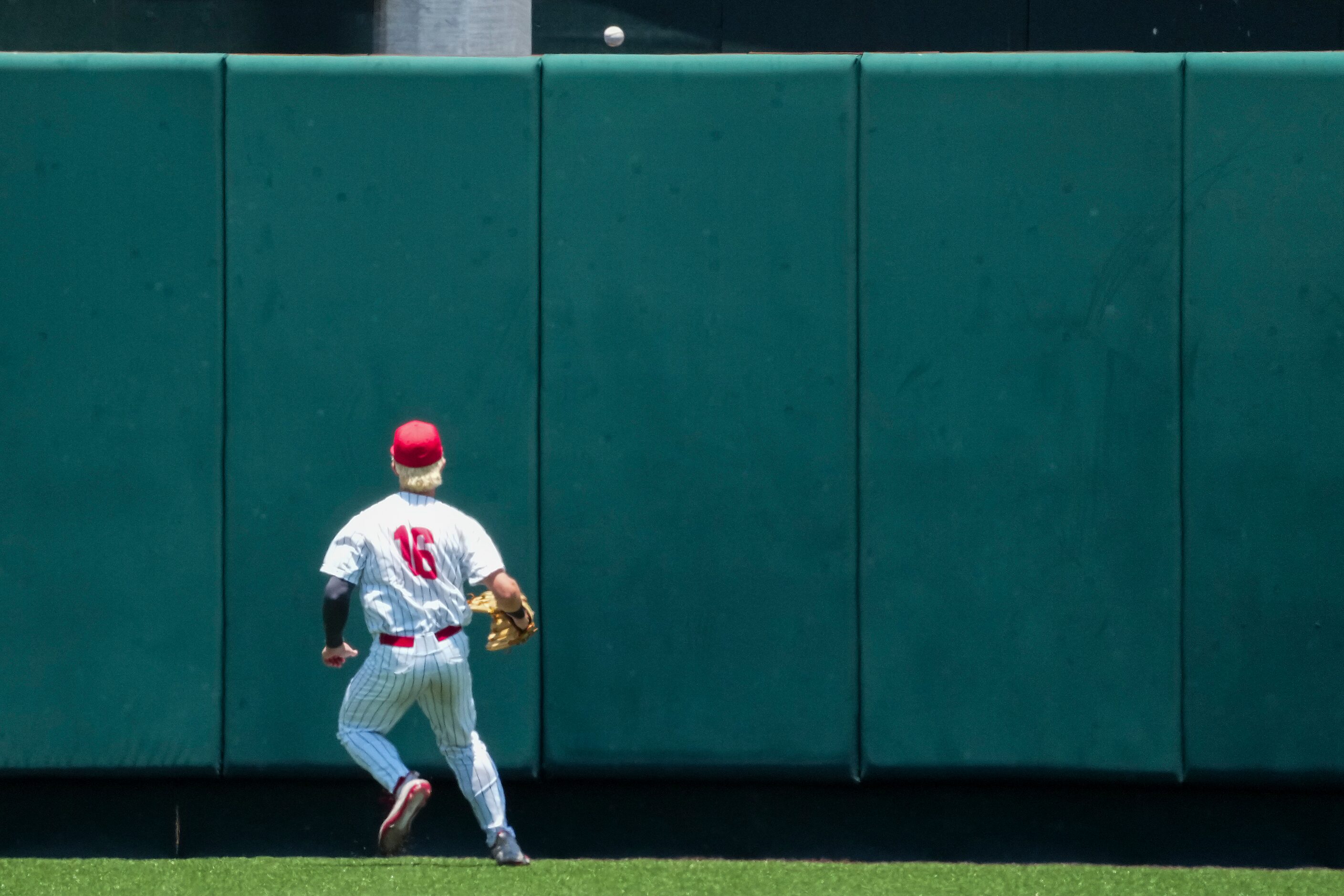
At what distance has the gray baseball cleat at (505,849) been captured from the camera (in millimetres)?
5629

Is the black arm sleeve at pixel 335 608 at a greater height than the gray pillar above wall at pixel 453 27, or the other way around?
the gray pillar above wall at pixel 453 27

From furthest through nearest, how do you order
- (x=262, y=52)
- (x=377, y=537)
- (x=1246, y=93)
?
(x=262, y=52) < (x=1246, y=93) < (x=377, y=537)

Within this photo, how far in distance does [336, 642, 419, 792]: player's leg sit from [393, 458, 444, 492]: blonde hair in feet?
1.90

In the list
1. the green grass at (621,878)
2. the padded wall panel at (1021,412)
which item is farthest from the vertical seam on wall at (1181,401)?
the green grass at (621,878)

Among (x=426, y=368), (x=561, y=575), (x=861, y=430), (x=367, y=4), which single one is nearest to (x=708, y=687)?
(x=561, y=575)

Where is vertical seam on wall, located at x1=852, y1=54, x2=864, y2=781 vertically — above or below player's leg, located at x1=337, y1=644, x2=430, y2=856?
above

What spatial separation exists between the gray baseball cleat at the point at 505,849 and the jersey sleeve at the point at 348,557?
1.09 metres

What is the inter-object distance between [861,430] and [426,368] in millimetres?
1727

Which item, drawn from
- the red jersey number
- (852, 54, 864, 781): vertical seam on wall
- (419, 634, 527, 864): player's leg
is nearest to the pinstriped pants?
(419, 634, 527, 864): player's leg

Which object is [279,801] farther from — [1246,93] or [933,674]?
[1246,93]

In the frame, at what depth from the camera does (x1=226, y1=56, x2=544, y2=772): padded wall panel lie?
602 cm

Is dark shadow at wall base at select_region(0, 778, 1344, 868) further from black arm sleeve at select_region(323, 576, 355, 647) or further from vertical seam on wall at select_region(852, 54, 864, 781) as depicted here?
black arm sleeve at select_region(323, 576, 355, 647)

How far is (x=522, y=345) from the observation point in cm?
602

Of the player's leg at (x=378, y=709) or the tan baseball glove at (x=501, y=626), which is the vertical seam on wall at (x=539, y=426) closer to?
the tan baseball glove at (x=501, y=626)
